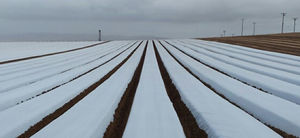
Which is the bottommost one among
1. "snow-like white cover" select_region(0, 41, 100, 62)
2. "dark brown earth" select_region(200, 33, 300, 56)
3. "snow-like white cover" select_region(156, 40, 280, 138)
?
"snow-like white cover" select_region(156, 40, 280, 138)

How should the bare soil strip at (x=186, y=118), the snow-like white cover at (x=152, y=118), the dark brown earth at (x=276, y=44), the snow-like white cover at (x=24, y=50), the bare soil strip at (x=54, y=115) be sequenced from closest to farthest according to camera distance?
the snow-like white cover at (x=152, y=118) < the bare soil strip at (x=186, y=118) < the bare soil strip at (x=54, y=115) < the snow-like white cover at (x=24, y=50) < the dark brown earth at (x=276, y=44)

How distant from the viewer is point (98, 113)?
3.22m

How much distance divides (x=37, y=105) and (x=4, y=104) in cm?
64

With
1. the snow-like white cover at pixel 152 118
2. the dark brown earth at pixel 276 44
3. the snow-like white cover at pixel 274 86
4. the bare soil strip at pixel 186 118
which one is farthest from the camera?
the dark brown earth at pixel 276 44

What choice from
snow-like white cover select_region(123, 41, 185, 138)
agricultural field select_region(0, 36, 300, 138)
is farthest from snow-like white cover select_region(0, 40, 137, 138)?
snow-like white cover select_region(123, 41, 185, 138)

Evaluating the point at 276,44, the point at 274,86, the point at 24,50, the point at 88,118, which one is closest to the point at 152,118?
the point at 88,118

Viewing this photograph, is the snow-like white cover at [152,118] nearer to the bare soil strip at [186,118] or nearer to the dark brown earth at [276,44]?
the bare soil strip at [186,118]

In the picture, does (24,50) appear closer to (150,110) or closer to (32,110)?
(32,110)

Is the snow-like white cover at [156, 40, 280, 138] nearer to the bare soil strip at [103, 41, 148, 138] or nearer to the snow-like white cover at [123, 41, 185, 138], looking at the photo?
the snow-like white cover at [123, 41, 185, 138]

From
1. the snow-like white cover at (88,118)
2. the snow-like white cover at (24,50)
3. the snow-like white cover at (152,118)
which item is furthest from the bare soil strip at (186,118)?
the snow-like white cover at (24,50)

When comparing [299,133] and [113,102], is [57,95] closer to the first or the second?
[113,102]

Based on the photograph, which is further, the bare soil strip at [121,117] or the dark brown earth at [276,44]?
the dark brown earth at [276,44]

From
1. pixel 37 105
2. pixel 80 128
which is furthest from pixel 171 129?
pixel 37 105

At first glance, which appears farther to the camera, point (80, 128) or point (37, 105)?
point (37, 105)
